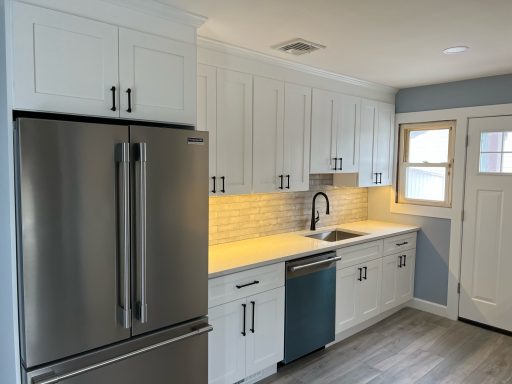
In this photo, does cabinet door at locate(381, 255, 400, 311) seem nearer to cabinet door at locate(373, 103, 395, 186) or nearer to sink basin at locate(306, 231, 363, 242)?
sink basin at locate(306, 231, 363, 242)

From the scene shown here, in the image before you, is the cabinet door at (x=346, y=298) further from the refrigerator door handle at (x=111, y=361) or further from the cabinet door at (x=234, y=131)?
the refrigerator door handle at (x=111, y=361)

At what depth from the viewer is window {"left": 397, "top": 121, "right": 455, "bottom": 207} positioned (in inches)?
155

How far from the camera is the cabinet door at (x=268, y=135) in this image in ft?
9.55

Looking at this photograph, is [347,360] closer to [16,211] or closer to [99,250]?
[99,250]

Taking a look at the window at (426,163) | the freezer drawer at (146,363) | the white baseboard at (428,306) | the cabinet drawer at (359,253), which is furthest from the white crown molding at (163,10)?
the white baseboard at (428,306)

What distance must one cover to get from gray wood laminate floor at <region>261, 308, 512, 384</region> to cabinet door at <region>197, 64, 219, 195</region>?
1.62 meters

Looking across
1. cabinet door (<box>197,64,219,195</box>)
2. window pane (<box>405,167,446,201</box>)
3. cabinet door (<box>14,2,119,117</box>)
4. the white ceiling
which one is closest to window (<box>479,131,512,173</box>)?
window pane (<box>405,167,446,201</box>)

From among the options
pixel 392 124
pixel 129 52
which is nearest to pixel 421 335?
pixel 392 124

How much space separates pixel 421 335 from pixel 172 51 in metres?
3.28

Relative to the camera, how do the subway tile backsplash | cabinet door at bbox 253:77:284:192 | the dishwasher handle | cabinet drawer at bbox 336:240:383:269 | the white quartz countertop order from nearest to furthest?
the white quartz countertop
the dishwasher handle
cabinet door at bbox 253:77:284:192
the subway tile backsplash
cabinet drawer at bbox 336:240:383:269

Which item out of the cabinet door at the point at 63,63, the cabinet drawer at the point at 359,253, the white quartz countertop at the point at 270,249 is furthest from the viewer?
the cabinet drawer at the point at 359,253

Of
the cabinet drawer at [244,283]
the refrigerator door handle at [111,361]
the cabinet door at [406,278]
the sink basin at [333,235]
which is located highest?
the sink basin at [333,235]

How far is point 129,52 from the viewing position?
6.29 feet

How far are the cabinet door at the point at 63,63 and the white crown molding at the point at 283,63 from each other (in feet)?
2.73
